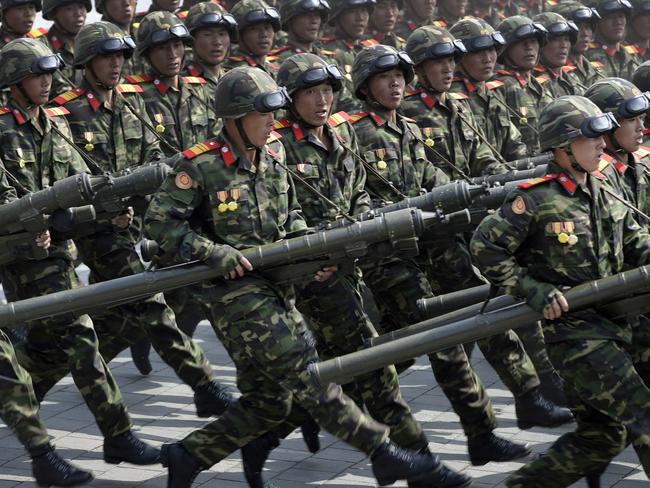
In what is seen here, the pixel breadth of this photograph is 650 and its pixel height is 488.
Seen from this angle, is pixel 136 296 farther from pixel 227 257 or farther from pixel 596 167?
pixel 596 167

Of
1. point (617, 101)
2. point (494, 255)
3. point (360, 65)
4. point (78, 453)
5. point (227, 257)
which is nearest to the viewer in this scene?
point (494, 255)

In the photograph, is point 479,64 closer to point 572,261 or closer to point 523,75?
point 523,75

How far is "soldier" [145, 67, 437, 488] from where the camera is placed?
313 inches

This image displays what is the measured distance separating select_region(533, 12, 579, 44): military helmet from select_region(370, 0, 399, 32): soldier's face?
1966mm

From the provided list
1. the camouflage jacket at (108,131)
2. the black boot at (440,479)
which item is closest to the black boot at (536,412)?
the black boot at (440,479)

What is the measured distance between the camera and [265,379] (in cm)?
812

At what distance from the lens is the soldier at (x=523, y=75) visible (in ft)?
39.4


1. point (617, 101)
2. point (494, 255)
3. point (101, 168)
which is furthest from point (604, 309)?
point (101, 168)

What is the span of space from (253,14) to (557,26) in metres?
2.54

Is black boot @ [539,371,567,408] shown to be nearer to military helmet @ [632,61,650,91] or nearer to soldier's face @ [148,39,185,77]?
military helmet @ [632,61,650,91]

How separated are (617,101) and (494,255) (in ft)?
5.11

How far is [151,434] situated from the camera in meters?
9.76

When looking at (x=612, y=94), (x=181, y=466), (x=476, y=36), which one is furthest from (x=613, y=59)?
(x=181, y=466)

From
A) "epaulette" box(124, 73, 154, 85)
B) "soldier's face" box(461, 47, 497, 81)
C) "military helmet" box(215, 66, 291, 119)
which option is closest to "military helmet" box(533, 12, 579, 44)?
"soldier's face" box(461, 47, 497, 81)
